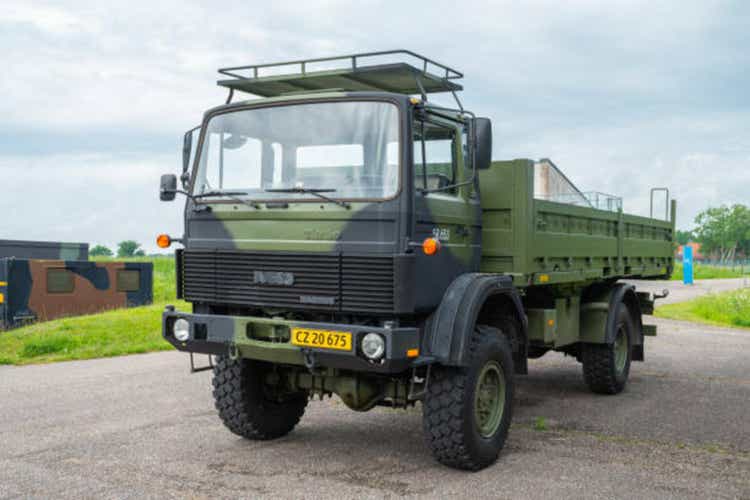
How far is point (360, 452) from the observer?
638 cm

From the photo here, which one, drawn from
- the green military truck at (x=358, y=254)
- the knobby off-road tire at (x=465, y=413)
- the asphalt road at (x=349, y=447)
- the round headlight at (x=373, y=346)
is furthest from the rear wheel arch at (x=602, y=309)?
the round headlight at (x=373, y=346)

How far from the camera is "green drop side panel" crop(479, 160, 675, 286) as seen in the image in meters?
6.75

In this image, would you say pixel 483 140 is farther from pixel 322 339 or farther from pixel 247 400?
pixel 247 400

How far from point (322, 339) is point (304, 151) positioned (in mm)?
1413

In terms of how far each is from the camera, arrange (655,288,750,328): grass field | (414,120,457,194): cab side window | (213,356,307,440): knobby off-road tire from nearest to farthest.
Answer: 1. (414,120,457,194): cab side window
2. (213,356,307,440): knobby off-road tire
3. (655,288,750,328): grass field

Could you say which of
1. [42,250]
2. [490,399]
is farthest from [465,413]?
[42,250]

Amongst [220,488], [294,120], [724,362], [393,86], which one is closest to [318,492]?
[220,488]

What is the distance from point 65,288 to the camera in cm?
1598

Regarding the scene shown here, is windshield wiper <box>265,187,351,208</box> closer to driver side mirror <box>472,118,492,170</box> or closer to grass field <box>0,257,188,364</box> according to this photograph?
driver side mirror <box>472,118,492,170</box>

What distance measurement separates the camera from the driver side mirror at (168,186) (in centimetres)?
627

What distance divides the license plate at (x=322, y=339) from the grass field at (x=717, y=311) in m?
14.5

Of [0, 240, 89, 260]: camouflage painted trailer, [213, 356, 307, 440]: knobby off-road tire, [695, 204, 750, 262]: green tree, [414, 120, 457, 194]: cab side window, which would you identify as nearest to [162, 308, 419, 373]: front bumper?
[213, 356, 307, 440]: knobby off-road tire

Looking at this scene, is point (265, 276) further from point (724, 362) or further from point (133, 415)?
point (724, 362)

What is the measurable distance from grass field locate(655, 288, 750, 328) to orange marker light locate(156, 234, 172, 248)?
1456 centimetres
